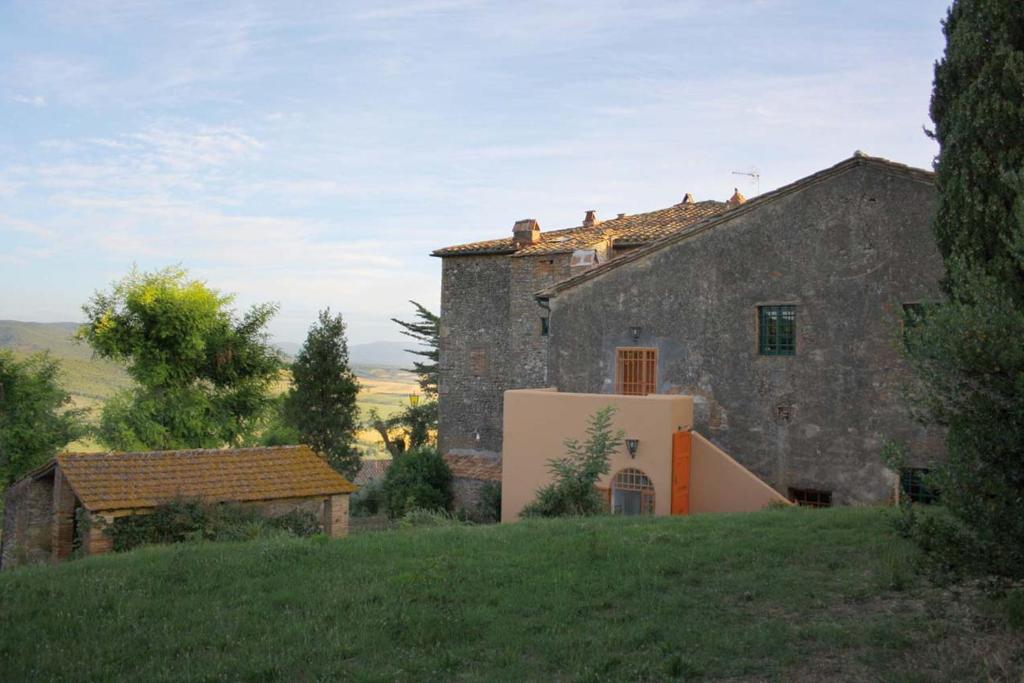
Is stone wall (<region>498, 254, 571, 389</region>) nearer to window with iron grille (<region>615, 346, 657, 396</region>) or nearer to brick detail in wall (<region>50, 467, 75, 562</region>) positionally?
window with iron grille (<region>615, 346, 657, 396</region>)

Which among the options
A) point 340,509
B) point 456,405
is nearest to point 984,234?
point 340,509

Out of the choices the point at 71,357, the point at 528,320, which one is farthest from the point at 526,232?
the point at 71,357

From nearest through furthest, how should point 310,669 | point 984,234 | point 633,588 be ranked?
1. point 310,669
2. point 633,588
3. point 984,234

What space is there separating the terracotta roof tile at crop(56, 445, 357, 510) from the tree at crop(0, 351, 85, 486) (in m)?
20.9

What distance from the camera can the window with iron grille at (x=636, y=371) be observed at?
1952cm

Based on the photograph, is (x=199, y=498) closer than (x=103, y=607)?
No

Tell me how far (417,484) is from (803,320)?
1447cm

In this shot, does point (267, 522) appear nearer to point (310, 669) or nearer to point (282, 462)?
point (282, 462)

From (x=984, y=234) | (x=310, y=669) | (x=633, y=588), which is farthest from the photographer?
(x=984, y=234)

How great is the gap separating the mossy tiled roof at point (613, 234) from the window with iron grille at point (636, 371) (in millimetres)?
5786

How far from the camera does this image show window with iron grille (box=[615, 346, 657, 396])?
64.0ft

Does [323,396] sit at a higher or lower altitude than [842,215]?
lower

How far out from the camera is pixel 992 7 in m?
9.24

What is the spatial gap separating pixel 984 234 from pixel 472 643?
22.4ft
